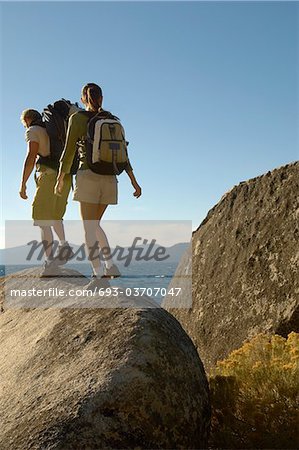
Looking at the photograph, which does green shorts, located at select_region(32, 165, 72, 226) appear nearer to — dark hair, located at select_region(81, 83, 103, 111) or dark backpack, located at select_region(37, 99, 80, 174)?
dark backpack, located at select_region(37, 99, 80, 174)

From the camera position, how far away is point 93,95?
6.04 metres

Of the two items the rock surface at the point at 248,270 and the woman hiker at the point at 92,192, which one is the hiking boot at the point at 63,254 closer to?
the woman hiker at the point at 92,192

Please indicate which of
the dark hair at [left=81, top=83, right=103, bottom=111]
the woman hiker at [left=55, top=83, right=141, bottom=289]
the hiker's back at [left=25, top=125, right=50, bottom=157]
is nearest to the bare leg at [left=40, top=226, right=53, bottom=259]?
the hiker's back at [left=25, top=125, right=50, bottom=157]

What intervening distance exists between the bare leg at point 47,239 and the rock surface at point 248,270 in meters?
2.24

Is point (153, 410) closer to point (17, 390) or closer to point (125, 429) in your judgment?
point (125, 429)

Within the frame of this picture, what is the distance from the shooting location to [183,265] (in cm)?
899

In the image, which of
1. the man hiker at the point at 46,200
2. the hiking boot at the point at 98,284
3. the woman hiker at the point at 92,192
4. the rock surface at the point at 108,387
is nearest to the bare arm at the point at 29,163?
the man hiker at the point at 46,200

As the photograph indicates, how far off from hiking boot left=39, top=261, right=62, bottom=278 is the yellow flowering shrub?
2553 mm

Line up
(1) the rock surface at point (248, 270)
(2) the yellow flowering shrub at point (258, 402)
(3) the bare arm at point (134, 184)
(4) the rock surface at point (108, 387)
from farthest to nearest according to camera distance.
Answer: (1) the rock surface at point (248, 270) < (3) the bare arm at point (134, 184) < (2) the yellow flowering shrub at point (258, 402) < (4) the rock surface at point (108, 387)

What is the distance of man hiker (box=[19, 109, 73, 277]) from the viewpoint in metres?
7.20

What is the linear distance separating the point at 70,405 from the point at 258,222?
4.14 meters

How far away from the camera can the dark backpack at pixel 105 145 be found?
5.71 metres

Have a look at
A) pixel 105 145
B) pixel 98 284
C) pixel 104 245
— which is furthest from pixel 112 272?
pixel 105 145

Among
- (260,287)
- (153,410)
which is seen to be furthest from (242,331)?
(153,410)
